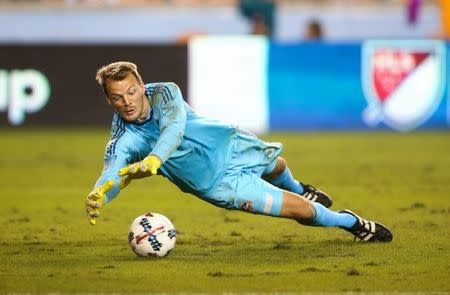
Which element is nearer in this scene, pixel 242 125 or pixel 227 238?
pixel 227 238

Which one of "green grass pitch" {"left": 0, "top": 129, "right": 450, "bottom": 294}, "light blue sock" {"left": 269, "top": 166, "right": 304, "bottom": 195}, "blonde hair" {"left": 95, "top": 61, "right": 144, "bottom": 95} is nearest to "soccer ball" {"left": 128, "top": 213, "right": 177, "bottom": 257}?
"green grass pitch" {"left": 0, "top": 129, "right": 450, "bottom": 294}

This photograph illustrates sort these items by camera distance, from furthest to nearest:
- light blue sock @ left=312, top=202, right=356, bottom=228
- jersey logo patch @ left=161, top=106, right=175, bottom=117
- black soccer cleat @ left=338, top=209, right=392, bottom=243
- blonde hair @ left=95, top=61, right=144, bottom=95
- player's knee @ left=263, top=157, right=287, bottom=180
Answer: player's knee @ left=263, top=157, right=287, bottom=180, black soccer cleat @ left=338, top=209, right=392, bottom=243, light blue sock @ left=312, top=202, right=356, bottom=228, jersey logo patch @ left=161, top=106, right=175, bottom=117, blonde hair @ left=95, top=61, right=144, bottom=95

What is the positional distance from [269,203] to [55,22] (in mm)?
23999

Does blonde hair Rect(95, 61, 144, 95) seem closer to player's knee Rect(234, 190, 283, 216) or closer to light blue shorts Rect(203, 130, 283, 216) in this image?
light blue shorts Rect(203, 130, 283, 216)

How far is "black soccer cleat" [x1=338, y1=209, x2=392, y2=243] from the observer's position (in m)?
8.67

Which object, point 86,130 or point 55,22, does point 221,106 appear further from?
point 55,22

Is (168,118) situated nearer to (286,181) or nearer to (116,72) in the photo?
(116,72)

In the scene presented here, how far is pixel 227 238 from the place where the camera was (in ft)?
30.8

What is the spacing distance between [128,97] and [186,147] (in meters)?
0.62

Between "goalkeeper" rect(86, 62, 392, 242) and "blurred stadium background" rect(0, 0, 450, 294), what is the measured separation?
408 mm

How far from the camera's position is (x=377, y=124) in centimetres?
2188

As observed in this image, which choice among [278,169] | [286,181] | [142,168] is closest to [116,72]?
[142,168]

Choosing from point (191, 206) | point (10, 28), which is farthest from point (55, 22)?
point (191, 206)

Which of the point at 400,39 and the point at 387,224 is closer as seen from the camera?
the point at 387,224
